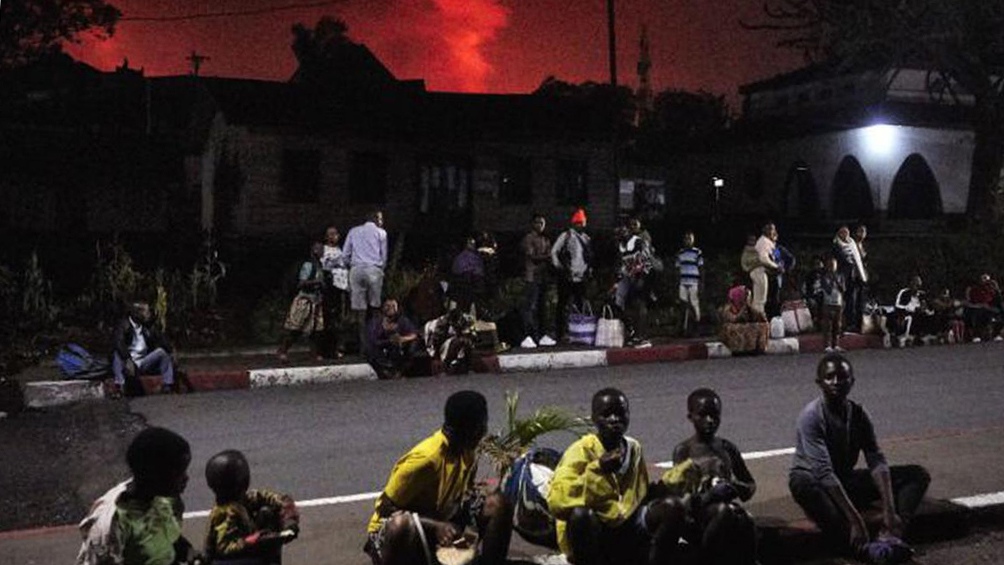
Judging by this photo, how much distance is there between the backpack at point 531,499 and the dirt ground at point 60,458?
9.46ft

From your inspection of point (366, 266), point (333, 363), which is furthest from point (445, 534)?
point (366, 266)

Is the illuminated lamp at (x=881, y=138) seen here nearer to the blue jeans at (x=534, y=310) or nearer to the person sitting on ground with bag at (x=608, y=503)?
the blue jeans at (x=534, y=310)

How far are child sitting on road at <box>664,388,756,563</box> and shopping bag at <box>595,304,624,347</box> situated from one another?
9.04 m

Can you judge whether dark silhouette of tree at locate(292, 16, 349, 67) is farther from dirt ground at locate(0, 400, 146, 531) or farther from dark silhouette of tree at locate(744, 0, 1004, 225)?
dirt ground at locate(0, 400, 146, 531)

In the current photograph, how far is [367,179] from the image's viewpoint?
32.1 metres

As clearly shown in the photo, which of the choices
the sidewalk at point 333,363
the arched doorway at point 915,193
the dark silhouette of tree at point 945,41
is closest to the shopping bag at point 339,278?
the sidewalk at point 333,363

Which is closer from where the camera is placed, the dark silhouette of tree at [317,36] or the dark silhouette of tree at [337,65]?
the dark silhouette of tree at [337,65]

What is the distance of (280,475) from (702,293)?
13.1 m

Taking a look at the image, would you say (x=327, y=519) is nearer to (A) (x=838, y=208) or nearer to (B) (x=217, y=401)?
(B) (x=217, y=401)

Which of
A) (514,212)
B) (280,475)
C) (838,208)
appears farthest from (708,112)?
(280,475)

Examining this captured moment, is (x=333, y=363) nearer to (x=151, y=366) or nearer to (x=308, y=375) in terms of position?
(x=308, y=375)

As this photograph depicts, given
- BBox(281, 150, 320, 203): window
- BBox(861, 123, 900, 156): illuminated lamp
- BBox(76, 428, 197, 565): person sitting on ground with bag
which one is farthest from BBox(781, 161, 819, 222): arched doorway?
BBox(76, 428, 197, 565): person sitting on ground with bag

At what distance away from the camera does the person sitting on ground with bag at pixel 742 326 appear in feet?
48.4

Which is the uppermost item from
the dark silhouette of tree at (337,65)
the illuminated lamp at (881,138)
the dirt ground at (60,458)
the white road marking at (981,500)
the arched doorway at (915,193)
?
the dark silhouette of tree at (337,65)
